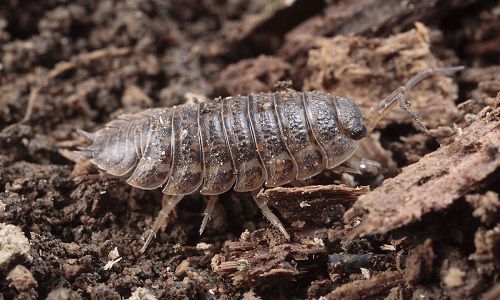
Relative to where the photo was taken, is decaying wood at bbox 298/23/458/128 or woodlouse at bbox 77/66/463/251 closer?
woodlouse at bbox 77/66/463/251

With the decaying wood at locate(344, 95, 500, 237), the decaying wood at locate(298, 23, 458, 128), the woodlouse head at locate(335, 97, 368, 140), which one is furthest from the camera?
the decaying wood at locate(298, 23, 458, 128)

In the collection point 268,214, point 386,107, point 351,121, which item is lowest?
point 268,214

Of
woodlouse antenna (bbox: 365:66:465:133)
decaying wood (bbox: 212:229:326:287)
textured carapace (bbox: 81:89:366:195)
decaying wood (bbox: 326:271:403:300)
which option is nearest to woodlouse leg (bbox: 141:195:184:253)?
textured carapace (bbox: 81:89:366:195)

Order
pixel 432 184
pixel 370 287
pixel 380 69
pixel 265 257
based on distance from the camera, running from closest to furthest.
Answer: pixel 432 184 → pixel 370 287 → pixel 265 257 → pixel 380 69

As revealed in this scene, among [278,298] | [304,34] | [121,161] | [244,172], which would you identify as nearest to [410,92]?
[304,34]

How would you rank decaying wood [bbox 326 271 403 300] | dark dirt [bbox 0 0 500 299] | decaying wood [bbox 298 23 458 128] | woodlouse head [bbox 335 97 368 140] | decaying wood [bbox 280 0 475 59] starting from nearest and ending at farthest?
dark dirt [bbox 0 0 500 299], decaying wood [bbox 326 271 403 300], woodlouse head [bbox 335 97 368 140], decaying wood [bbox 298 23 458 128], decaying wood [bbox 280 0 475 59]

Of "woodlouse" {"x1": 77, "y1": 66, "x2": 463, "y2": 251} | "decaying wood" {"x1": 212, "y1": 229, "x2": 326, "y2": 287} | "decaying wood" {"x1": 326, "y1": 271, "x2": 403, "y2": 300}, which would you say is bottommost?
"decaying wood" {"x1": 326, "y1": 271, "x2": 403, "y2": 300}

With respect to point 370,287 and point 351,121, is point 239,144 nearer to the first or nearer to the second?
point 351,121

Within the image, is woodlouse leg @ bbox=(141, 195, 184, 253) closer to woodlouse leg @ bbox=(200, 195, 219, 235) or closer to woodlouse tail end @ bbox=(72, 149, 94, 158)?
woodlouse leg @ bbox=(200, 195, 219, 235)

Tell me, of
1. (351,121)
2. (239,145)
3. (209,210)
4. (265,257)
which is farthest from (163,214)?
(351,121)
